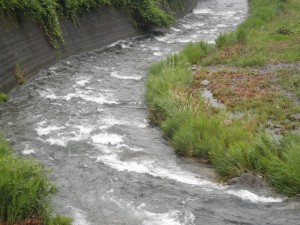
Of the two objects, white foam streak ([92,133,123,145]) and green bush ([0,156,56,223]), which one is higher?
green bush ([0,156,56,223])

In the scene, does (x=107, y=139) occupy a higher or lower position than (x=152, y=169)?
higher

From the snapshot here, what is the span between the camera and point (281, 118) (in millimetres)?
12820

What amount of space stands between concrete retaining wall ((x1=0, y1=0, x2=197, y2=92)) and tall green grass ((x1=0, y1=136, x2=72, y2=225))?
328 inches

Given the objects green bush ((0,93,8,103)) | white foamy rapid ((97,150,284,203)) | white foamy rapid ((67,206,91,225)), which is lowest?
white foamy rapid ((97,150,284,203))

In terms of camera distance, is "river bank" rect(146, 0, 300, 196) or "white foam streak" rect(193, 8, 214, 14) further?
"white foam streak" rect(193, 8, 214, 14)

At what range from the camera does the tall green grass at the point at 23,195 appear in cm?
740

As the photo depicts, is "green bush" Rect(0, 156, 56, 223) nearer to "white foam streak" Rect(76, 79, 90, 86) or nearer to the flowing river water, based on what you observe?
the flowing river water

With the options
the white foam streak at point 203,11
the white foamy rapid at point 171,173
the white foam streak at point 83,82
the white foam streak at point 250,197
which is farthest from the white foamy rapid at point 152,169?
the white foam streak at point 203,11

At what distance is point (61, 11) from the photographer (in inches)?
869

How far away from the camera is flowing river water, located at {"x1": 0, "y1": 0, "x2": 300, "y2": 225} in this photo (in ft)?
27.7

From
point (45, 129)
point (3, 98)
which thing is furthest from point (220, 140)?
point (3, 98)

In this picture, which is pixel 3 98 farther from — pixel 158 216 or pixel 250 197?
pixel 250 197

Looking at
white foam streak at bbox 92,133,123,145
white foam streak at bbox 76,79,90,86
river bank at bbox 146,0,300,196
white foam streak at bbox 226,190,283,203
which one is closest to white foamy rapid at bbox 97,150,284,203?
white foam streak at bbox 226,190,283,203

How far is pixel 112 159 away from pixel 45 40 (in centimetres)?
1054
